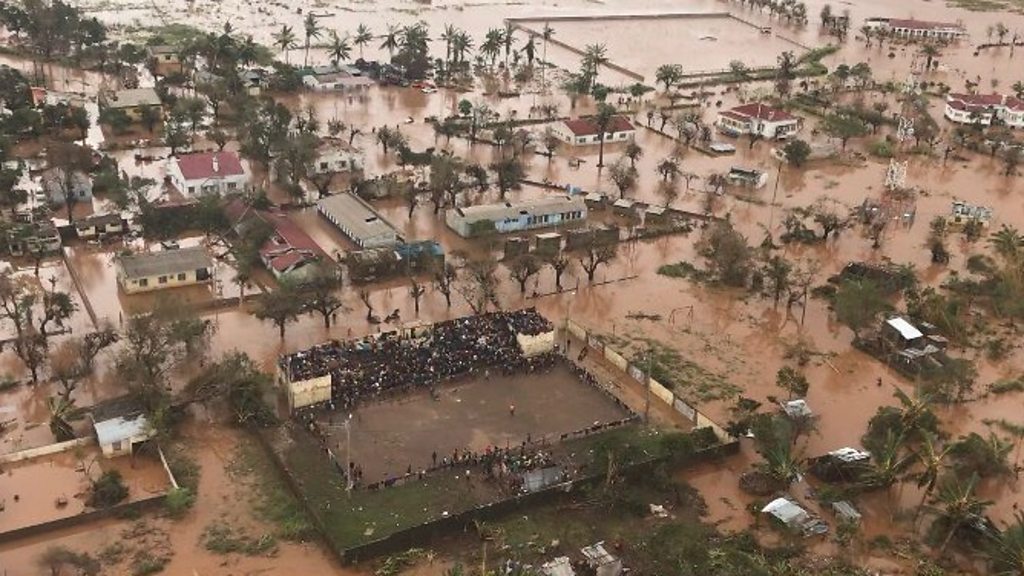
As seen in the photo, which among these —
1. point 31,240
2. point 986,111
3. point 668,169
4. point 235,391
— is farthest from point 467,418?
point 986,111

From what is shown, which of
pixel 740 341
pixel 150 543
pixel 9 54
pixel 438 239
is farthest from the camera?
pixel 9 54

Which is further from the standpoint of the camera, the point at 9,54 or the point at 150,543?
the point at 9,54

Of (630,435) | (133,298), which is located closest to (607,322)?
(630,435)

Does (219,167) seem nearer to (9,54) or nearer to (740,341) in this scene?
(740,341)

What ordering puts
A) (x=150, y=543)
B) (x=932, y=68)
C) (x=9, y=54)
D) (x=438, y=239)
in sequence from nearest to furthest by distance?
(x=150, y=543)
(x=438, y=239)
(x=9, y=54)
(x=932, y=68)

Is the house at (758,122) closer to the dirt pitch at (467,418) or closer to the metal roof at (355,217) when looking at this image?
the metal roof at (355,217)

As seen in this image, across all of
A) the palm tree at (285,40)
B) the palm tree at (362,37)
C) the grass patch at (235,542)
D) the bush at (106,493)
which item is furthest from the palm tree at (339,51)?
the grass patch at (235,542)
